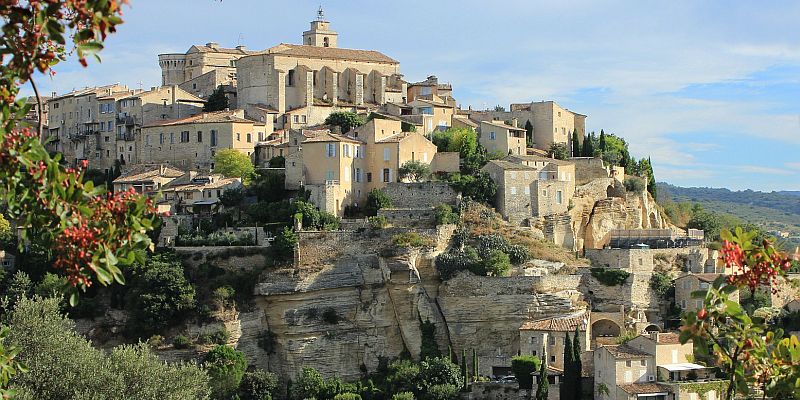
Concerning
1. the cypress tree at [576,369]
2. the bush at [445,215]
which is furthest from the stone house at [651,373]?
the bush at [445,215]

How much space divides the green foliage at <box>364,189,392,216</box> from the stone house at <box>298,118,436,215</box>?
0.84m

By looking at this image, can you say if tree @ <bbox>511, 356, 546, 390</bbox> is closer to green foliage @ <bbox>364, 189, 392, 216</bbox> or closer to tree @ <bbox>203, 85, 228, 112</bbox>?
green foliage @ <bbox>364, 189, 392, 216</bbox>

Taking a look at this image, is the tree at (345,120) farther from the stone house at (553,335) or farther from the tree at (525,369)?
the tree at (525,369)

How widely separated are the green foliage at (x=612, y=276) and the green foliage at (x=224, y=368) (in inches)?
531

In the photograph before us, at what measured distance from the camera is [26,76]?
8.19m

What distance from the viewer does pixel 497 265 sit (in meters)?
44.9

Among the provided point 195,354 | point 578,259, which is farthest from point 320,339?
point 578,259

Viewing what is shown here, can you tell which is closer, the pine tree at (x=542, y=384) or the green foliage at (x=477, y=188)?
the pine tree at (x=542, y=384)

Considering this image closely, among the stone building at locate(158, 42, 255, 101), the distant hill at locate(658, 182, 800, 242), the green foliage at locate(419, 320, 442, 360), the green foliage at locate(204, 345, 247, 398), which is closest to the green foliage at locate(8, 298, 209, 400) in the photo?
the green foliage at locate(204, 345, 247, 398)

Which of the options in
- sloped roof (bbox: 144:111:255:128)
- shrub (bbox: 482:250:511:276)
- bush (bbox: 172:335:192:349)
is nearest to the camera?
shrub (bbox: 482:250:511:276)

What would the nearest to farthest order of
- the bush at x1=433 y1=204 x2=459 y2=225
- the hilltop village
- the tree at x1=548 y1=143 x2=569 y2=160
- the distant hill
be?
1. the hilltop village
2. the bush at x1=433 y1=204 x2=459 y2=225
3. the tree at x1=548 y1=143 x2=569 y2=160
4. the distant hill

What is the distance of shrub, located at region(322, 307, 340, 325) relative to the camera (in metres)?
46.5

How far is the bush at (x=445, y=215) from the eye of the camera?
4647 cm

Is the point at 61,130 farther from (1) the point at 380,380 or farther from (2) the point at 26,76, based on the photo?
(2) the point at 26,76
